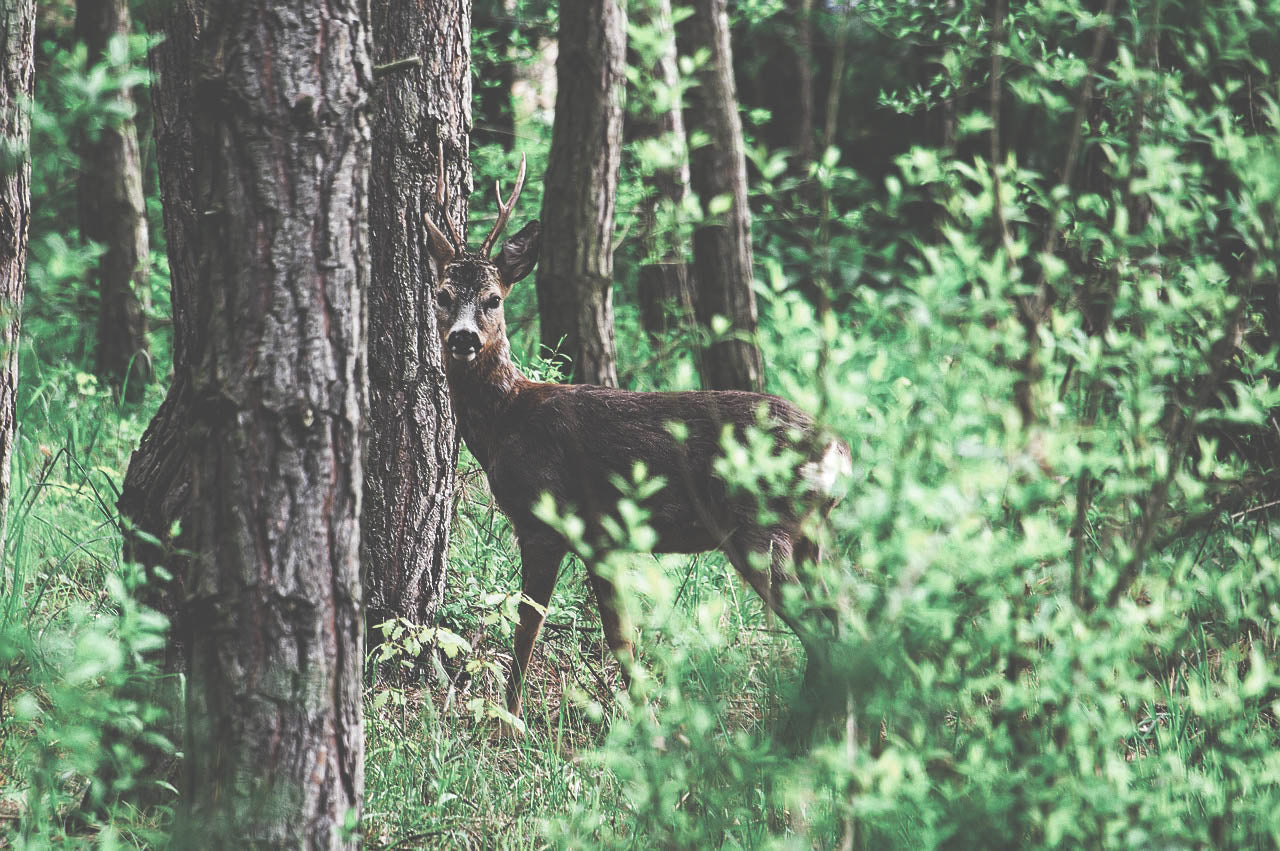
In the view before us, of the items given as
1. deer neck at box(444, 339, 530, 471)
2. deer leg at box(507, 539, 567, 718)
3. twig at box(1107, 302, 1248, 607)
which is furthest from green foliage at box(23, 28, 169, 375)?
twig at box(1107, 302, 1248, 607)

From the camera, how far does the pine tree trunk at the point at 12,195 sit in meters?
3.52

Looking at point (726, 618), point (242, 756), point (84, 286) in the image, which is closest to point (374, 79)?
point (242, 756)

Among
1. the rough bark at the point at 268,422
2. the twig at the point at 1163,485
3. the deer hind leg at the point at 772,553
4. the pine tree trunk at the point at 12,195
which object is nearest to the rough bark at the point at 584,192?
the deer hind leg at the point at 772,553

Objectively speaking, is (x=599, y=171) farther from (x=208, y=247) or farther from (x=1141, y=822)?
(x=1141, y=822)

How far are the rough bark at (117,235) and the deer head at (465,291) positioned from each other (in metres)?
4.81

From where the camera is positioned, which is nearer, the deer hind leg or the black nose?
the deer hind leg

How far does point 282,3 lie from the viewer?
2.63 m

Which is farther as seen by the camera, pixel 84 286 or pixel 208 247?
pixel 84 286

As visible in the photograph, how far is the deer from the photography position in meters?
4.41

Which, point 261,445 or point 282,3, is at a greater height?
A: point 282,3

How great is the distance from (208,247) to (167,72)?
1645 millimetres

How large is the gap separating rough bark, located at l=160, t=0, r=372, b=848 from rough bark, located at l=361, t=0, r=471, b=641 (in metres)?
1.84

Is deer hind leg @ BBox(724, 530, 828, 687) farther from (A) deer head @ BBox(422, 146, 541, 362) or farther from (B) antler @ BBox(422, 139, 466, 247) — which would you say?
(B) antler @ BBox(422, 139, 466, 247)

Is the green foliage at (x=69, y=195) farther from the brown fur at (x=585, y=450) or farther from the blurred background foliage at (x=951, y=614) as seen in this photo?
the brown fur at (x=585, y=450)
